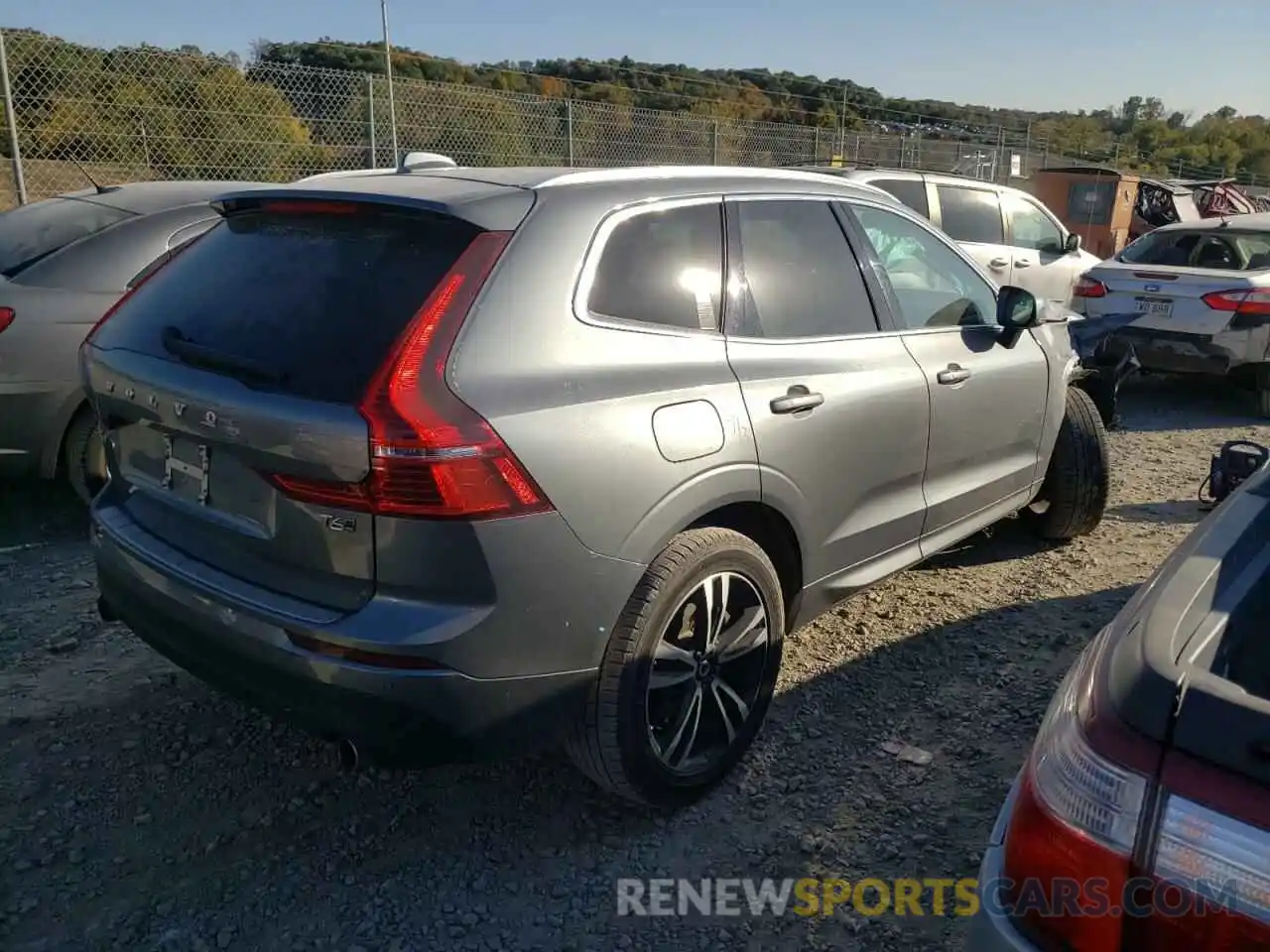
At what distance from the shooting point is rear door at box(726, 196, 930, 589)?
299cm

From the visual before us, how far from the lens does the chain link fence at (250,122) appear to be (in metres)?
8.91

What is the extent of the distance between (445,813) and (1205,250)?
27.0 ft

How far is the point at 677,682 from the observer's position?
2.80 m

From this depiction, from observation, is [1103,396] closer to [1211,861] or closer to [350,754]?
[350,754]

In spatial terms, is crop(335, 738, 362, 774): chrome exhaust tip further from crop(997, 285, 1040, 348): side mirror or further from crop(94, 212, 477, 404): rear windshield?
crop(997, 285, 1040, 348): side mirror

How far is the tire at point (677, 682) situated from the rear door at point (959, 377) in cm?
108

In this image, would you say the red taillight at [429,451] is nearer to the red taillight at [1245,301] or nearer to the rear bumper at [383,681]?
the rear bumper at [383,681]

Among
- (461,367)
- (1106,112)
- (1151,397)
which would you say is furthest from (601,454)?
(1106,112)

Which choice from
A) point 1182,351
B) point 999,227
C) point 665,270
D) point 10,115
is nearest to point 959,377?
point 665,270

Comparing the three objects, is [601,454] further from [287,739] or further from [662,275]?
[287,739]

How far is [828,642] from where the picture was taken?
397cm

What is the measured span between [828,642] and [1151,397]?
21.7ft

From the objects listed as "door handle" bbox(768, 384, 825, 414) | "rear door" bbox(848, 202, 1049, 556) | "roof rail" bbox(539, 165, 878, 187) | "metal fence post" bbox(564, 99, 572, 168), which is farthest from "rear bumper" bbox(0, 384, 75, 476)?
"metal fence post" bbox(564, 99, 572, 168)

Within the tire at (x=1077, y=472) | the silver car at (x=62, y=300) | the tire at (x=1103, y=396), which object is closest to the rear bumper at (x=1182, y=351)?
the tire at (x=1103, y=396)
